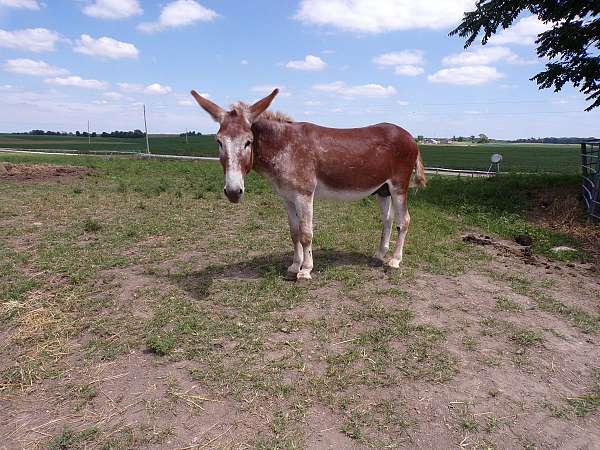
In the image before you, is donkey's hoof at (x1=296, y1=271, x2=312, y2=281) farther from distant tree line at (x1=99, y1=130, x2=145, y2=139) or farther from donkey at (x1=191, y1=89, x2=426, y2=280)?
distant tree line at (x1=99, y1=130, x2=145, y2=139)

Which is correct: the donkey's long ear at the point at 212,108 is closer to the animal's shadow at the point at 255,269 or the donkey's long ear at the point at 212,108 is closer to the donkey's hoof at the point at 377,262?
the animal's shadow at the point at 255,269

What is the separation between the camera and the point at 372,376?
3.54 m

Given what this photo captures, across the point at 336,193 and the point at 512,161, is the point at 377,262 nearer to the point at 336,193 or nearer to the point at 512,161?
the point at 336,193

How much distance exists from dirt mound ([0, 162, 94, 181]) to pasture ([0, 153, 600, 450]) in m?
9.58

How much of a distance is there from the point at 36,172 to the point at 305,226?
16.4 m

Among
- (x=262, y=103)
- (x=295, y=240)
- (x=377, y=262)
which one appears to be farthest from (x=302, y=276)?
(x=262, y=103)

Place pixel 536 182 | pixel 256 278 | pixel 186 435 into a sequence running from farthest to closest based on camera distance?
pixel 536 182 → pixel 256 278 → pixel 186 435

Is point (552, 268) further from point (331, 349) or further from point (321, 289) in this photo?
point (331, 349)

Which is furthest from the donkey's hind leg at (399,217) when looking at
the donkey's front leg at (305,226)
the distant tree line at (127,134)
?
the distant tree line at (127,134)

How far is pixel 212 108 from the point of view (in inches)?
195

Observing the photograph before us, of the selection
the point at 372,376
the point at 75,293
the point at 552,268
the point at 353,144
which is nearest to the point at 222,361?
the point at 372,376

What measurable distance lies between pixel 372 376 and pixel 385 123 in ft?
13.6

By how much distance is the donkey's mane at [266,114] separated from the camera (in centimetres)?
494

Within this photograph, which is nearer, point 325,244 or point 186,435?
point 186,435
